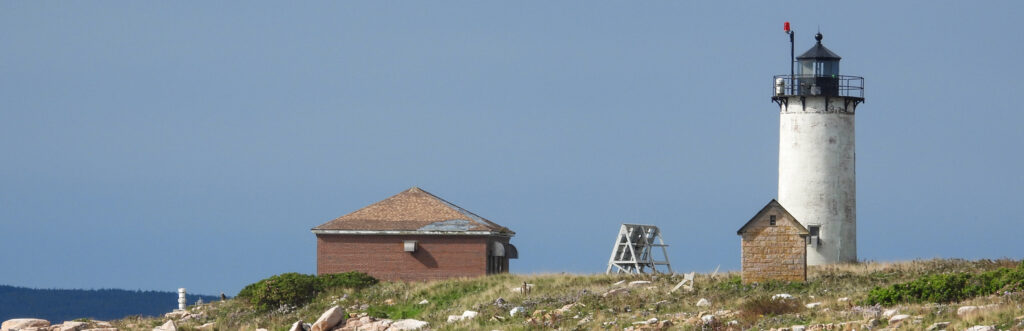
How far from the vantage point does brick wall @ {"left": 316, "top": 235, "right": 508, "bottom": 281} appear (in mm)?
51719

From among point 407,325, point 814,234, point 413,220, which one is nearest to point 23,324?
point 407,325

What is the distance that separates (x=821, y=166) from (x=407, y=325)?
1703cm

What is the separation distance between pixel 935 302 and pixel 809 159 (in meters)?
15.5

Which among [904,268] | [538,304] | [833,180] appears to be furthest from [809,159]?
[538,304]

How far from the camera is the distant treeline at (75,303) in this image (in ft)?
375

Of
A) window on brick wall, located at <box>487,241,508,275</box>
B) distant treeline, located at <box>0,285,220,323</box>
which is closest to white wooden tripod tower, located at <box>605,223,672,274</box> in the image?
window on brick wall, located at <box>487,241,508,275</box>

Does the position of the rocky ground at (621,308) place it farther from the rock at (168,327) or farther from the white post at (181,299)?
the white post at (181,299)

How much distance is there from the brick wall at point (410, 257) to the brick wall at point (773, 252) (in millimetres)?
13303

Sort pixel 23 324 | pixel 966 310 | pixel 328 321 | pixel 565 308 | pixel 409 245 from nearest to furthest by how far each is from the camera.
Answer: pixel 966 310 < pixel 565 308 < pixel 328 321 < pixel 23 324 < pixel 409 245

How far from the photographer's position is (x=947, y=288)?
3378 cm

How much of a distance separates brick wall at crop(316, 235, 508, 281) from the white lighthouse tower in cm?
1097

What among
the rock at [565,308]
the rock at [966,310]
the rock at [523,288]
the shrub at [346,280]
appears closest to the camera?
the rock at [966,310]

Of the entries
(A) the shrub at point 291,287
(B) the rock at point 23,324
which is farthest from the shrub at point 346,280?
(B) the rock at point 23,324

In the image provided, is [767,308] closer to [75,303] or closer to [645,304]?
[645,304]
